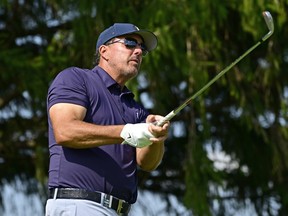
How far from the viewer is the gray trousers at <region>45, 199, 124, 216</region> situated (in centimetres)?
489

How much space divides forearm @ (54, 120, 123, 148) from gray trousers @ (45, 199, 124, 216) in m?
0.26

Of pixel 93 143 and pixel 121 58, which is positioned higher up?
pixel 121 58

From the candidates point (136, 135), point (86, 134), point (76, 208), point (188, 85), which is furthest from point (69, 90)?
point (188, 85)

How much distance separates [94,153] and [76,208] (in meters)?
0.27

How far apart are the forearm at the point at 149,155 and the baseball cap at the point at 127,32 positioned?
1.78ft

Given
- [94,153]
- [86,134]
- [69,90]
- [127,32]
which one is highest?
[127,32]

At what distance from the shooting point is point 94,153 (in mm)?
4969

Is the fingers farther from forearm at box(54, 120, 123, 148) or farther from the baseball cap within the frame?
the baseball cap

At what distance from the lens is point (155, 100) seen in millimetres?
10805

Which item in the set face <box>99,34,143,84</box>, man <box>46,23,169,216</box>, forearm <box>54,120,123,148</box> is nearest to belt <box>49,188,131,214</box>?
man <box>46,23,169,216</box>

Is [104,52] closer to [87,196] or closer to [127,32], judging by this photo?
[127,32]

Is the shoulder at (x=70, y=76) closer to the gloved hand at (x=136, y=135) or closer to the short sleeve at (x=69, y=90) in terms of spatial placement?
the short sleeve at (x=69, y=90)

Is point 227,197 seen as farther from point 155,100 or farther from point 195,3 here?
point 195,3

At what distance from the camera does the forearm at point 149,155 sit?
17.4ft
